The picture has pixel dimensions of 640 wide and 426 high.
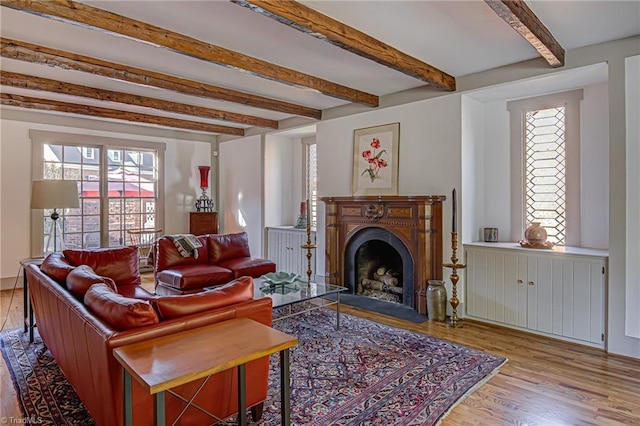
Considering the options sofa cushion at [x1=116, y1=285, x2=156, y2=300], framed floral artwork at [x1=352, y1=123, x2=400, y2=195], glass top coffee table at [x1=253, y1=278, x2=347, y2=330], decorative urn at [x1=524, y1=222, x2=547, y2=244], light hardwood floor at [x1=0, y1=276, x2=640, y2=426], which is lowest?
light hardwood floor at [x1=0, y1=276, x2=640, y2=426]

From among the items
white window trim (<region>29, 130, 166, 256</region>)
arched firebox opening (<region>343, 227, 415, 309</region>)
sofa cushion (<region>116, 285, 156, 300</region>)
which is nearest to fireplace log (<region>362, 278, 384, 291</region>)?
arched firebox opening (<region>343, 227, 415, 309</region>)

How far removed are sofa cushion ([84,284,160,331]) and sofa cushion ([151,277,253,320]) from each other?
2.2 inches

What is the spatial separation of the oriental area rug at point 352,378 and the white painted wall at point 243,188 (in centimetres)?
328

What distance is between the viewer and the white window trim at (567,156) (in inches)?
149

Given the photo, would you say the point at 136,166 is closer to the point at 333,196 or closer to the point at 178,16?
the point at 333,196

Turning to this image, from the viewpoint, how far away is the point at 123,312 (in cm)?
176

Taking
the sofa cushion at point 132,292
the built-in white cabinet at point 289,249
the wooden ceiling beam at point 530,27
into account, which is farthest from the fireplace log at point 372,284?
the wooden ceiling beam at point 530,27

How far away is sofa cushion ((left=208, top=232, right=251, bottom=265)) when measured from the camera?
5004mm

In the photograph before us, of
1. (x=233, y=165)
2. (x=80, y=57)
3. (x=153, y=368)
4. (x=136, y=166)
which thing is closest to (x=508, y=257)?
(x=153, y=368)

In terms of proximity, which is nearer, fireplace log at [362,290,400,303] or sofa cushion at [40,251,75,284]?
sofa cushion at [40,251,75,284]

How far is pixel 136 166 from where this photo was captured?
21.9 ft

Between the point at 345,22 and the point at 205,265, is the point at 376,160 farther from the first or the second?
the point at 205,265

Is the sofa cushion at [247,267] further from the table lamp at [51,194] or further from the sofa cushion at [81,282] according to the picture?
the sofa cushion at [81,282]

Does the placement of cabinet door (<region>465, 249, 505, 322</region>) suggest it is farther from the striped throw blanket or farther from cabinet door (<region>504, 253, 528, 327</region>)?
the striped throw blanket
